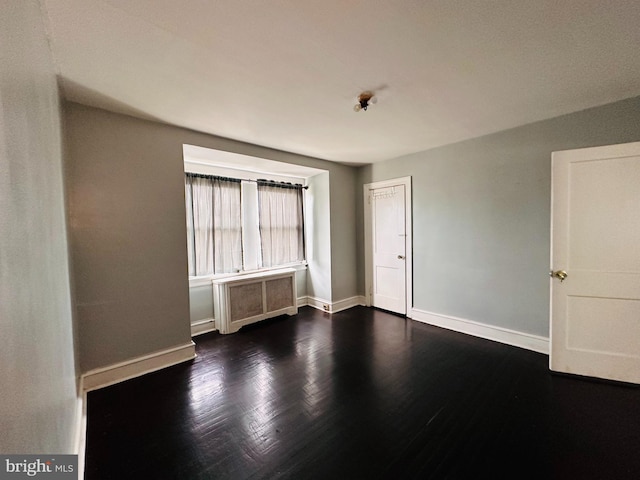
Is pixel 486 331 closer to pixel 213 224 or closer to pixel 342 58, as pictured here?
pixel 342 58

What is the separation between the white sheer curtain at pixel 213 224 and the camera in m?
3.41

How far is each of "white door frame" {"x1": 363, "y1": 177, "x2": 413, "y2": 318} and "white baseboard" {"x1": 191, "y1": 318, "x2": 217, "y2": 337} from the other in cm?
246

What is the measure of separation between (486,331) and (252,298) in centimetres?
301

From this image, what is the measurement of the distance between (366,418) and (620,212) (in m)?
2.60

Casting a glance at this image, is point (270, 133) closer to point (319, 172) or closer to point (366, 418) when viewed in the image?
point (319, 172)

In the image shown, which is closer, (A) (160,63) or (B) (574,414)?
(A) (160,63)

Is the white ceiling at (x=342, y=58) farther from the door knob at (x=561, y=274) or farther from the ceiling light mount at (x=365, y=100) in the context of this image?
the door knob at (x=561, y=274)

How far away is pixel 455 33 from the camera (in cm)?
145

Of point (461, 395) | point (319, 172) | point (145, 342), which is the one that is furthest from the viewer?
point (319, 172)

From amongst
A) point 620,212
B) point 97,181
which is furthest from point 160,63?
point 620,212

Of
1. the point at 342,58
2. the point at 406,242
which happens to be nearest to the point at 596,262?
the point at 406,242

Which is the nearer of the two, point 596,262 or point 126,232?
point 596,262

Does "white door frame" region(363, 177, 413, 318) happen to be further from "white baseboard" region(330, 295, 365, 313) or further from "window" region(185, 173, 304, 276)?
"window" region(185, 173, 304, 276)

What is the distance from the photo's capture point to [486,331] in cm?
311
